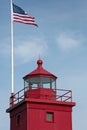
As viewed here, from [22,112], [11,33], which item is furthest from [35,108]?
[11,33]

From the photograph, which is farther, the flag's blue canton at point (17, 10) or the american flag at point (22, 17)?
the flag's blue canton at point (17, 10)

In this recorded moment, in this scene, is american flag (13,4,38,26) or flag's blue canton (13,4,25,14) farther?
flag's blue canton (13,4,25,14)

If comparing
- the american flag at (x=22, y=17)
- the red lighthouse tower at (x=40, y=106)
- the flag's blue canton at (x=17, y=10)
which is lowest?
the red lighthouse tower at (x=40, y=106)

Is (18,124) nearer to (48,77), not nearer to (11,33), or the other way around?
(48,77)

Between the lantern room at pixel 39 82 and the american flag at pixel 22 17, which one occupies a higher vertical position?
the american flag at pixel 22 17

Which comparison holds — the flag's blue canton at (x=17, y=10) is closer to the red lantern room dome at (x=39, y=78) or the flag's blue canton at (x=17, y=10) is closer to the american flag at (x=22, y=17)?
the american flag at (x=22, y=17)

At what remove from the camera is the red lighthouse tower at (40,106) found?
154 feet

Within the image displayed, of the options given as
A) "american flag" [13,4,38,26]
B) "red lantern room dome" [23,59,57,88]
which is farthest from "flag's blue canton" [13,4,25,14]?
"red lantern room dome" [23,59,57,88]

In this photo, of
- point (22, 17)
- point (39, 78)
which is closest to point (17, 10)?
point (22, 17)

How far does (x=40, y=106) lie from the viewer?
47.2 m

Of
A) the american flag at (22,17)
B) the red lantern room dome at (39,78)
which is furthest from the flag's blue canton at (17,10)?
the red lantern room dome at (39,78)

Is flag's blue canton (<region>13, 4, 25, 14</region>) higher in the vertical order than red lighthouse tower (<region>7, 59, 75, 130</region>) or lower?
higher

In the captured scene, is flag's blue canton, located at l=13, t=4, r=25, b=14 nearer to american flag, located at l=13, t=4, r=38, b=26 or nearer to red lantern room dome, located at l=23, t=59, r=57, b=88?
american flag, located at l=13, t=4, r=38, b=26

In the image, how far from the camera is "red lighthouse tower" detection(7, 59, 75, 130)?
1844 inches
